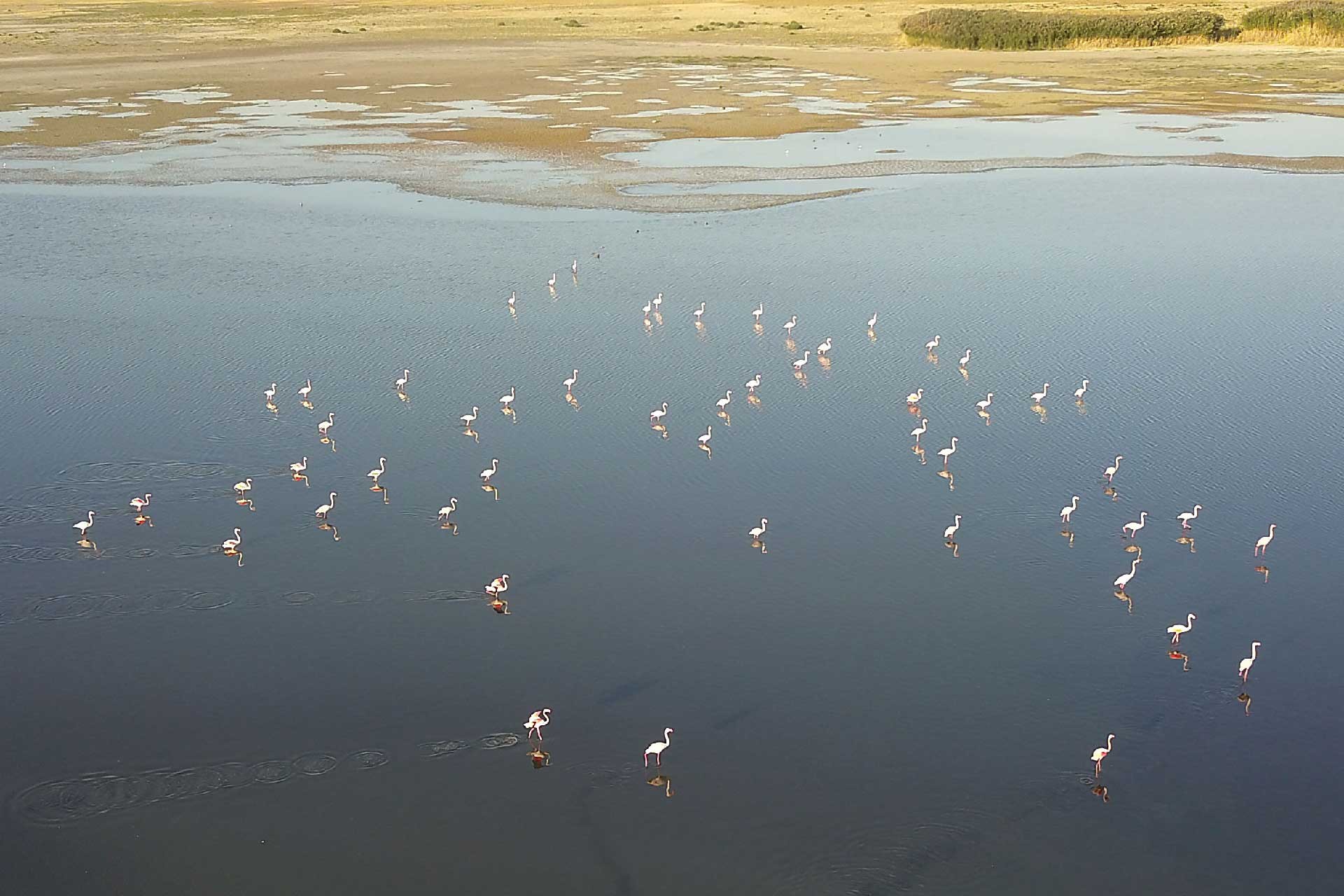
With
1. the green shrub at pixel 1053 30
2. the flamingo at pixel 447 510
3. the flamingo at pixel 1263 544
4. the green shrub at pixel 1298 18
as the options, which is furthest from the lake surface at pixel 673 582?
the green shrub at pixel 1053 30

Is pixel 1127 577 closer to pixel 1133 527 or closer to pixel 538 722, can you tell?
pixel 1133 527

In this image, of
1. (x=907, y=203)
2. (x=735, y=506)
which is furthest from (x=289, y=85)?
(x=735, y=506)

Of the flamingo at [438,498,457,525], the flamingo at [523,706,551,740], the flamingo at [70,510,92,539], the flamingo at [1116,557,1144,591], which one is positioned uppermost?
the flamingo at [70,510,92,539]

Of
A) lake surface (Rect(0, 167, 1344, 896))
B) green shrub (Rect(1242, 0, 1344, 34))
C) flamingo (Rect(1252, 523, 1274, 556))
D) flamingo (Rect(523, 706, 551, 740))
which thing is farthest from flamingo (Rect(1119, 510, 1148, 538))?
green shrub (Rect(1242, 0, 1344, 34))

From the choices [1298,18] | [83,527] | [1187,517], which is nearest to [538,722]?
[83,527]

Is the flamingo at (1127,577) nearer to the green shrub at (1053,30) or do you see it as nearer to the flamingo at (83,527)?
the flamingo at (83,527)

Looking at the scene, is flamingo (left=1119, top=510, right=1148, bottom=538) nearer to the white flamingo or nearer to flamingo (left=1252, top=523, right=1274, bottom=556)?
the white flamingo
